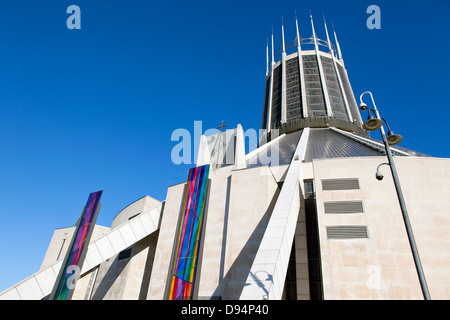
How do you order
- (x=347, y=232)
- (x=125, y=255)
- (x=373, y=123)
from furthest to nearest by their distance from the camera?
(x=125, y=255) < (x=347, y=232) < (x=373, y=123)

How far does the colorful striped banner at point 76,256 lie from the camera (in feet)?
38.6

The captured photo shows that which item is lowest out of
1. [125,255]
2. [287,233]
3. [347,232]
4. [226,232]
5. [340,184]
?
[287,233]

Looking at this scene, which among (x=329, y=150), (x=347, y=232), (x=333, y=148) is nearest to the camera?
(x=347, y=232)

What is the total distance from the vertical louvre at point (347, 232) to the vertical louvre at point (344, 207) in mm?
778

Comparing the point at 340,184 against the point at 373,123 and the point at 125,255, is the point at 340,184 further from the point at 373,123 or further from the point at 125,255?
the point at 125,255

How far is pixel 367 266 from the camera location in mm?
11445

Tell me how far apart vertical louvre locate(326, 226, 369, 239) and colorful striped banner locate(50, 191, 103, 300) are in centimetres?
1025

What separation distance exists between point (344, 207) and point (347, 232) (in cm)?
117

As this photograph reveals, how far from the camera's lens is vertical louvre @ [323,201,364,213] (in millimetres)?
12875

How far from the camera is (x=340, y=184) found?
45.2ft

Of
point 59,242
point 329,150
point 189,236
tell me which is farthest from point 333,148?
point 59,242

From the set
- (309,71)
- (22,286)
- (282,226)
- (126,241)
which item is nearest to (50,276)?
(22,286)

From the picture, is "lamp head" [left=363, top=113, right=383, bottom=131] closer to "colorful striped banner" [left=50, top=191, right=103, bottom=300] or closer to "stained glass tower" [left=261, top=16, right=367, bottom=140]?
"colorful striped banner" [left=50, top=191, right=103, bottom=300]
